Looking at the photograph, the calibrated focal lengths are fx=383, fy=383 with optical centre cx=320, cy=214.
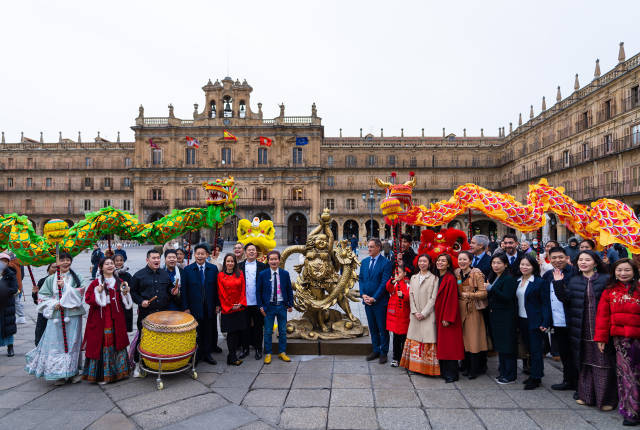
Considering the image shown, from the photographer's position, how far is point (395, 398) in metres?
3.88

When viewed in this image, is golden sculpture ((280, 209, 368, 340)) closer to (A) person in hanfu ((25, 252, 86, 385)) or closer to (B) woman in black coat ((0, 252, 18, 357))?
(A) person in hanfu ((25, 252, 86, 385))

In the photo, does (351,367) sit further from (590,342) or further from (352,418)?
(590,342)

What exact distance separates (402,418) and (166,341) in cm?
255

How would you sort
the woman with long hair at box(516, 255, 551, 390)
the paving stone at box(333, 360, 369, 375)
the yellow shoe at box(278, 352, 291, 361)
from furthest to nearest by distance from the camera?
1. the yellow shoe at box(278, 352, 291, 361)
2. the paving stone at box(333, 360, 369, 375)
3. the woman with long hair at box(516, 255, 551, 390)

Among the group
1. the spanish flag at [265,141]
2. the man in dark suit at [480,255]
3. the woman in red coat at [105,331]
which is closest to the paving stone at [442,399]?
the man in dark suit at [480,255]

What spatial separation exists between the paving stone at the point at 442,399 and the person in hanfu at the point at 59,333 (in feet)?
12.4

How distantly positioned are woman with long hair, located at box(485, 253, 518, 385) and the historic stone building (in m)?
27.2

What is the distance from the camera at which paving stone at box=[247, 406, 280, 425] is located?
11.5 ft

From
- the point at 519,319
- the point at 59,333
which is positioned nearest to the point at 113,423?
the point at 59,333

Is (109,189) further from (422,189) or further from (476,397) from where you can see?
(476,397)

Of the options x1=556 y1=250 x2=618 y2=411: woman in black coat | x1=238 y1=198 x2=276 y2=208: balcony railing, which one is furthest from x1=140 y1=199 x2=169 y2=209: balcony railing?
x1=556 y1=250 x2=618 y2=411: woman in black coat

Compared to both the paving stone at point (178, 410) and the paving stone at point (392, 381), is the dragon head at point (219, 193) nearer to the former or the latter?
the paving stone at point (178, 410)

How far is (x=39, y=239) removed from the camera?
531 cm

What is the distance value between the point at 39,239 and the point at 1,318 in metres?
1.12
